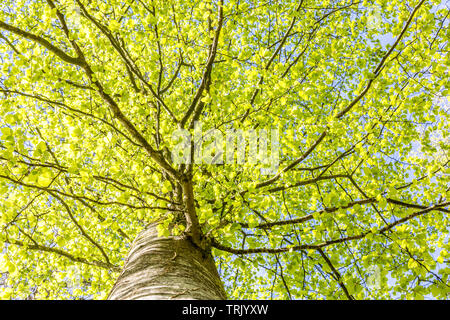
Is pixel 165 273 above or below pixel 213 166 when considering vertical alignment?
below

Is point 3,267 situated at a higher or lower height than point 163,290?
higher

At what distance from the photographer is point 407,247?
2.33 m

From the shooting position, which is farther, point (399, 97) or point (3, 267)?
point (399, 97)

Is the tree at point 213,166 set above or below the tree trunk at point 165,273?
above

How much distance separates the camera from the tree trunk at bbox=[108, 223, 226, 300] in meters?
1.96

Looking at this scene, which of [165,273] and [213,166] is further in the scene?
[213,166]

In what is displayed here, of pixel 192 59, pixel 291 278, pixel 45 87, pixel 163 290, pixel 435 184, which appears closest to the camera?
pixel 163 290

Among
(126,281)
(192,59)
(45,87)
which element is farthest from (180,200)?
(45,87)

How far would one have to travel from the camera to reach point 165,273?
7.43ft

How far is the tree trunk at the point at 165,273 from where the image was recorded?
1.96 meters

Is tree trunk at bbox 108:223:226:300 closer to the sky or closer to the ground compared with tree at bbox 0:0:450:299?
closer to the ground
